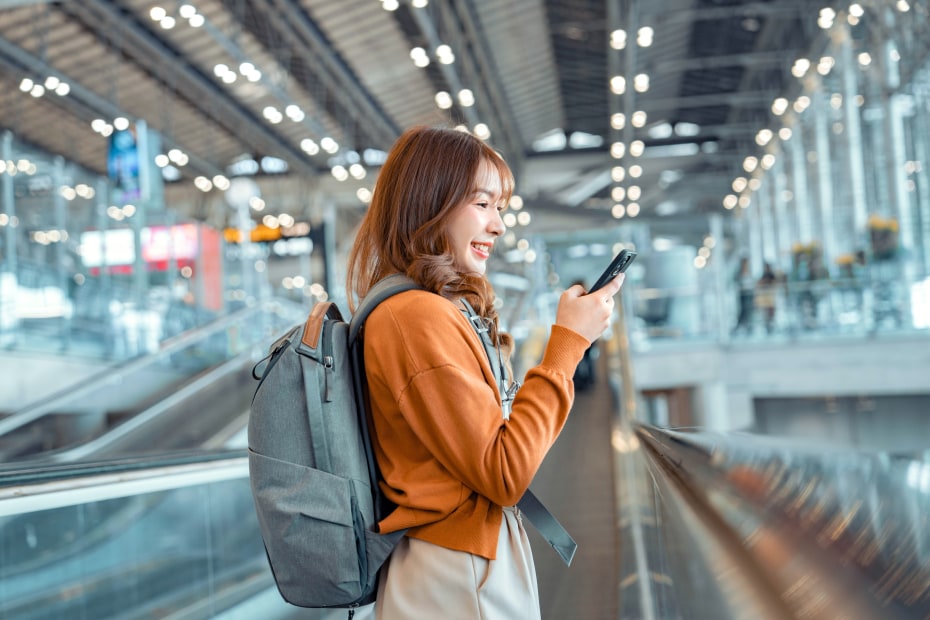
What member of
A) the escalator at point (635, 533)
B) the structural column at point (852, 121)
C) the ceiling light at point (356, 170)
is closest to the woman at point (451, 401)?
the escalator at point (635, 533)

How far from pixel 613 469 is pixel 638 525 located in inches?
73.2

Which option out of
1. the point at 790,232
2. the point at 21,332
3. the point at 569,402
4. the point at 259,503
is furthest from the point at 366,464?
the point at 790,232

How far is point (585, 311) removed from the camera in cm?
159

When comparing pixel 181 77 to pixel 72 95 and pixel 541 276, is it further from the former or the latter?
pixel 541 276

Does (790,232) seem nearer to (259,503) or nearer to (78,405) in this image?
(78,405)

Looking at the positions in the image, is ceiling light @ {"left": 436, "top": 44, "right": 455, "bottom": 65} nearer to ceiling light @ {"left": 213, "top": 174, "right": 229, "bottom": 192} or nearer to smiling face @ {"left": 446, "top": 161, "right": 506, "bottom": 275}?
ceiling light @ {"left": 213, "top": 174, "right": 229, "bottom": 192}

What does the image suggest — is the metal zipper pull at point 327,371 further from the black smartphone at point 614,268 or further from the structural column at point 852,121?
the structural column at point 852,121

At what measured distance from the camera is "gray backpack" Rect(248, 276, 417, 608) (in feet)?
4.91

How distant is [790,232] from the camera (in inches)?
1114

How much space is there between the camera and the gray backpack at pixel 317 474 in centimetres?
150

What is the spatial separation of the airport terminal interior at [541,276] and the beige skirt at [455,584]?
0.26 metres

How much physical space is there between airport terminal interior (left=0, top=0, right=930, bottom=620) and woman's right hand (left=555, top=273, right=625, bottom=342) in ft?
0.89

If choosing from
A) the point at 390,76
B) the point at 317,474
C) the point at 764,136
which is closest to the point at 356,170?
the point at 390,76

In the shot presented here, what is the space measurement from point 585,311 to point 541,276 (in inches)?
548
